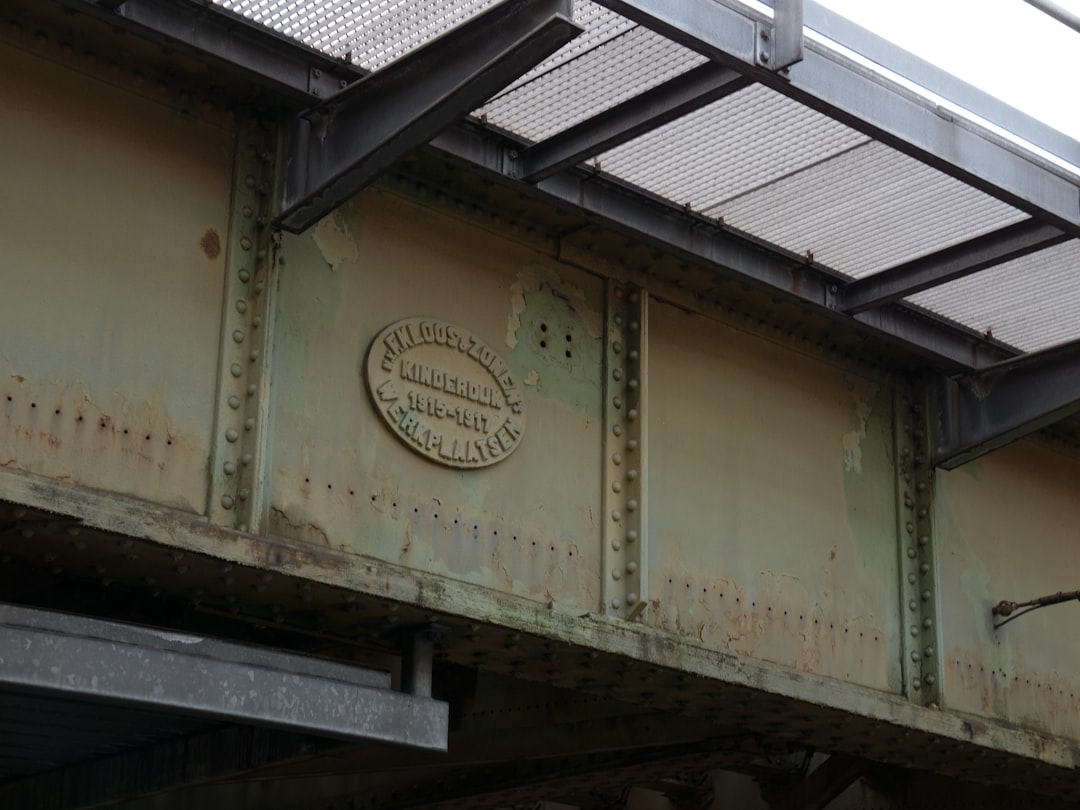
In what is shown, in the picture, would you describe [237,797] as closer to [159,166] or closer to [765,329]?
[765,329]

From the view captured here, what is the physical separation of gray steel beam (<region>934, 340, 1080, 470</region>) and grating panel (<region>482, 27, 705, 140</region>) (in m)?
3.64

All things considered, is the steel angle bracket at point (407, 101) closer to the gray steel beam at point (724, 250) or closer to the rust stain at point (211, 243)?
the rust stain at point (211, 243)

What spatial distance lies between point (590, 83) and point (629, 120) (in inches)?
10.5

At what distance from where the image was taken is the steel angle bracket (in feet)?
24.6

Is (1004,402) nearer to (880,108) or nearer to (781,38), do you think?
(880,108)

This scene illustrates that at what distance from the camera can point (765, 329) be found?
10.6 meters

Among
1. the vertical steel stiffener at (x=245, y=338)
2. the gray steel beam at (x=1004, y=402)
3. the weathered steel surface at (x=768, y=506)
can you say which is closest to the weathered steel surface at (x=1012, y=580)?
the gray steel beam at (x=1004, y=402)

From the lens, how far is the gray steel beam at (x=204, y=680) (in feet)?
22.7

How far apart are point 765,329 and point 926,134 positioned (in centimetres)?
214

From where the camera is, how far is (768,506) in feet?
33.5

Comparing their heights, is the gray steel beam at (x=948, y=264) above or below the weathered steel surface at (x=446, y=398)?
above

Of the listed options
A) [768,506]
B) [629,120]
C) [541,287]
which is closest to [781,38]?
[629,120]

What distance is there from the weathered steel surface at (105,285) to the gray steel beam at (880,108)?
7.33ft

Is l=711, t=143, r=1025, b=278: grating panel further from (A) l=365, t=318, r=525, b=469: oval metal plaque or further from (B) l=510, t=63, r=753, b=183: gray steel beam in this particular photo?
(A) l=365, t=318, r=525, b=469: oval metal plaque
